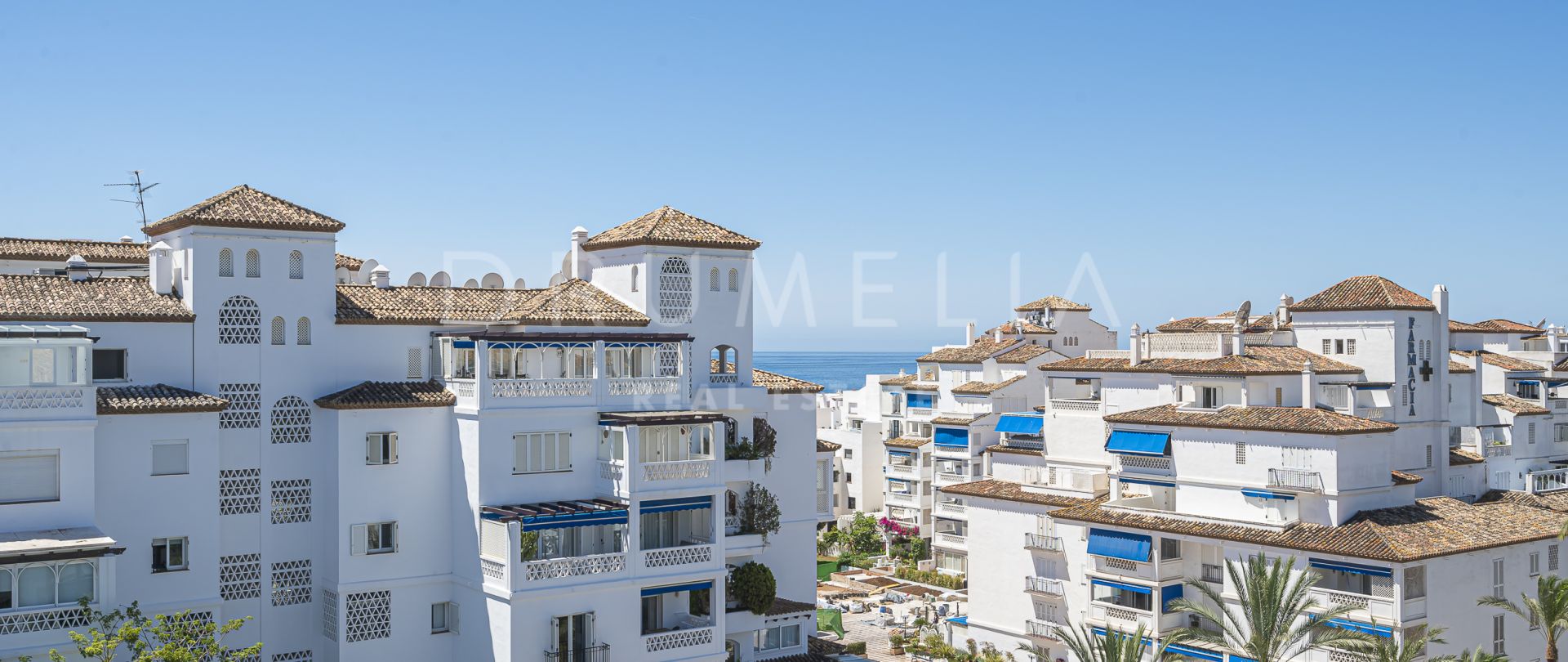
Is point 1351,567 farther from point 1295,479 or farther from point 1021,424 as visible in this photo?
point 1021,424

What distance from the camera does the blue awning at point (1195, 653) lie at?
152 ft

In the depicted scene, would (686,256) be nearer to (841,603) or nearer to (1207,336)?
(1207,336)

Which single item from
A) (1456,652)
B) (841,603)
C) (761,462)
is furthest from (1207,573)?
(841,603)

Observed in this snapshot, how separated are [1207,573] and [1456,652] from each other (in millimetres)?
8125

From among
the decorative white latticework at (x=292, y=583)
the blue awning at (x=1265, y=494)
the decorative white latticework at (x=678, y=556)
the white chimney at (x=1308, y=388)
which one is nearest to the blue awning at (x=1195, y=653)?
the blue awning at (x=1265, y=494)

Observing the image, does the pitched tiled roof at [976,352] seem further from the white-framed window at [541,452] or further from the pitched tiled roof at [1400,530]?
the white-framed window at [541,452]

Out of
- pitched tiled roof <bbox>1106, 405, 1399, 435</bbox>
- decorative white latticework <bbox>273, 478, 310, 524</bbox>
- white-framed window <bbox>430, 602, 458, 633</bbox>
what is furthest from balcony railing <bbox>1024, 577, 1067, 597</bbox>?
decorative white latticework <bbox>273, 478, 310, 524</bbox>

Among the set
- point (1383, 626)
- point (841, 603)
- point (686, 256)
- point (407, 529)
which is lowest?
point (841, 603)

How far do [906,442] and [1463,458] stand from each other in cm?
3710

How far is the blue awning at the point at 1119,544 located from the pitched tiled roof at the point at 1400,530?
16.7 inches

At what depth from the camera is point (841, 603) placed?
7031cm

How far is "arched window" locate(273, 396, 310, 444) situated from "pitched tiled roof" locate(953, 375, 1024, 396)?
45.6 m

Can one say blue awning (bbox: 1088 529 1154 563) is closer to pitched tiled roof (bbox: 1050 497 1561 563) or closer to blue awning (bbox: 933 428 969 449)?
pitched tiled roof (bbox: 1050 497 1561 563)

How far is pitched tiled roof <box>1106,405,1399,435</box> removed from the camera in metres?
44.8
